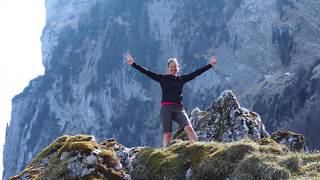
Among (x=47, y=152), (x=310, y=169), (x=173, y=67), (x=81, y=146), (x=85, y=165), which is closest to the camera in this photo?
(x=310, y=169)

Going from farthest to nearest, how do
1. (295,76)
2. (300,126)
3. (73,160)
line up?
(295,76)
(300,126)
(73,160)

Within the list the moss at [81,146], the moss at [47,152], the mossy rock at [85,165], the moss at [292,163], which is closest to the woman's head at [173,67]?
the mossy rock at [85,165]

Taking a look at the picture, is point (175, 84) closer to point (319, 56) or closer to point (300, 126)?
point (300, 126)

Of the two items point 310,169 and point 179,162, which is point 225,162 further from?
point 310,169

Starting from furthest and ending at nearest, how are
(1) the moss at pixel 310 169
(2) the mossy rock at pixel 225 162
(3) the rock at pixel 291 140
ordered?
1. (3) the rock at pixel 291 140
2. (2) the mossy rock at pixel 225 162
3. (1) the moss at pixel 310 169

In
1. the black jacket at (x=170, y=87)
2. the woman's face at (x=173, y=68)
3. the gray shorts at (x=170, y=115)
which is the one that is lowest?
the gray shorts at (x=170, y=115)

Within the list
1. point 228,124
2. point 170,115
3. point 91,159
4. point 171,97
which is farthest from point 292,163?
point 228,124

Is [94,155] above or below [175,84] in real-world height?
below

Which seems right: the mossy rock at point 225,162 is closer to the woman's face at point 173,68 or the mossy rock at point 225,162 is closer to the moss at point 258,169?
the moss at point 258,169

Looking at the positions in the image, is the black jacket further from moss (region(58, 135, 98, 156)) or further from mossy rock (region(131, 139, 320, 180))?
moss (region(58, 135, 98, 156))

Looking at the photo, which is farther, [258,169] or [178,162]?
[178,162]

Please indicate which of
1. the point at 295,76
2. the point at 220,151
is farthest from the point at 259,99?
the point at 220,151

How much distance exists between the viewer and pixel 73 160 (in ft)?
51.9

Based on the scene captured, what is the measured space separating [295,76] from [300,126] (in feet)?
113
